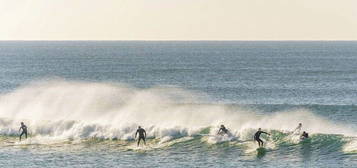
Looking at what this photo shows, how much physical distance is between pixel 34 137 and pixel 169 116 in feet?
39.4

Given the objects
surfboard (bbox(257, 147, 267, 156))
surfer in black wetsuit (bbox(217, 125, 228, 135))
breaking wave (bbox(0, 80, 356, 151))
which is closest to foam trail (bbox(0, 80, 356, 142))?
breaking wave (bbox(0, 80, 356, 151))

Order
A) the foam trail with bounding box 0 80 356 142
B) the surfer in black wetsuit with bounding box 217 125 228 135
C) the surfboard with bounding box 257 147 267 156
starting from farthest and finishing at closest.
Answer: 1. the foam trail with bounding box 0 80 356 142
2. the surfer in black wetsuit with bounding box 217 125 228 135
3. the surfboard with bounding box 257 147 267 156

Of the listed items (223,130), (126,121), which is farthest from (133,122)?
(223,130)

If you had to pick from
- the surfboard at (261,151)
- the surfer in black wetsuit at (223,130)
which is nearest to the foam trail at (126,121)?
the surfer in black wetsuit at (223,130)

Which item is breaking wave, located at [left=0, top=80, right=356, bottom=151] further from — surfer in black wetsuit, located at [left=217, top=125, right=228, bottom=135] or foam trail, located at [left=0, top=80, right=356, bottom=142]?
surfer in black wetsuit, located at [left=217, top=125, right=228, bottom=135]

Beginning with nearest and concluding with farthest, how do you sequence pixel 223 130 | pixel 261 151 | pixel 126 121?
pixel 261 151, pixel 223 130, pixel 126 121

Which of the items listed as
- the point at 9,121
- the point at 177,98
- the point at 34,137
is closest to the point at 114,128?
the point at 34,137

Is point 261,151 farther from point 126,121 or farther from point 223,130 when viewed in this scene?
point 126,121

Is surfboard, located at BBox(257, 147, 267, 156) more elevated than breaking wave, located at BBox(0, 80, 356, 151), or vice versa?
breaking wave, located at BBox(0, 80, 356, 151)

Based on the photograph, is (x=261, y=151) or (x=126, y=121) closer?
(x=261, y=151)

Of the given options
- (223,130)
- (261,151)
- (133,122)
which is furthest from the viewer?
(133,122)

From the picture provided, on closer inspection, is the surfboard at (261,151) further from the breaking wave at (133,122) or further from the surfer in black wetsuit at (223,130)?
the surfer in black wetsuit at (223,130)

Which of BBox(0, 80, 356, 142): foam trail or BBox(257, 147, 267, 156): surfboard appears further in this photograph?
BBox(0, 80, 356, 142): foam trail

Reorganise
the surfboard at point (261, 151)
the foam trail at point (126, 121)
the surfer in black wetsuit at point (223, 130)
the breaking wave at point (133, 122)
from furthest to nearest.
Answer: the foam trail at point (126, 121), the breaking wave at point (133, 122), the surfer in black wetsuit at point (223, 130), the surfboard at point (261, 151)
